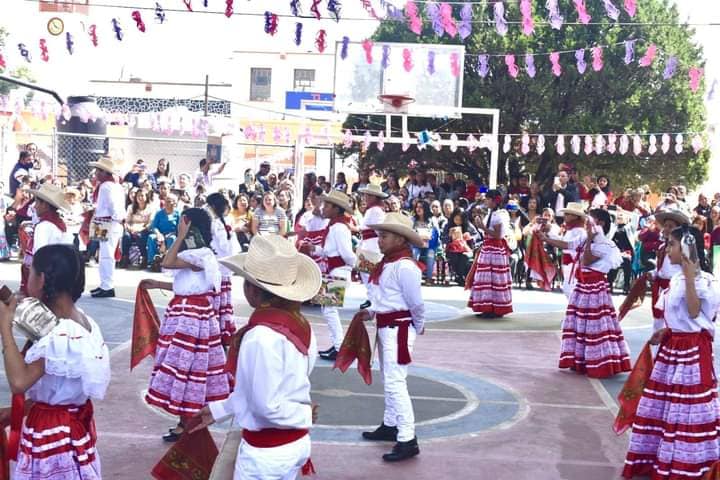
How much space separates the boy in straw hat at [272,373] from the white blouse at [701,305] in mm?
3135

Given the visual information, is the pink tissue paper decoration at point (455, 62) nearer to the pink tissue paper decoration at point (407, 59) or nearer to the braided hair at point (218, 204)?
the pink tissue paper decoration at point (407, 59)

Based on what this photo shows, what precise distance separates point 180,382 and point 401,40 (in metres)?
23.4

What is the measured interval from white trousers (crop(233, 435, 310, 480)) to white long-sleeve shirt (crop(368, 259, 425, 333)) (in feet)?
8.79

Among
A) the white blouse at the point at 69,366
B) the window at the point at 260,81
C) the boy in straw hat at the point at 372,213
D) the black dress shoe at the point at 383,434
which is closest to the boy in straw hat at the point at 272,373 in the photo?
the white blouse at the point at 69,366

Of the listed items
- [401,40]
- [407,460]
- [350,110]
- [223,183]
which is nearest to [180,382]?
[407,460]

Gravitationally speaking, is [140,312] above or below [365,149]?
below

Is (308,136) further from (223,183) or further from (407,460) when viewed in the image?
(407,460)

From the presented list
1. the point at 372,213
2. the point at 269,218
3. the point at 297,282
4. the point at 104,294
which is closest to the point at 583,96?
the point at 269,218

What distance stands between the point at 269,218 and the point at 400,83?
768cm

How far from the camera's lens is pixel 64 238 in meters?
9.88

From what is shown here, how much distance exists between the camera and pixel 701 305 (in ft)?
21.1

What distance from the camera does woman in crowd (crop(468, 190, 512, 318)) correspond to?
42.7 feet

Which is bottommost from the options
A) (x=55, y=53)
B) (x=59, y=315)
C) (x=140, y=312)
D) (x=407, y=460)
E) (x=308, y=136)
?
(x=407, y=460)

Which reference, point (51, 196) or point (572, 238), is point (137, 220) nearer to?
point (51, 196)
